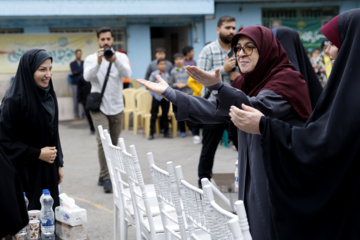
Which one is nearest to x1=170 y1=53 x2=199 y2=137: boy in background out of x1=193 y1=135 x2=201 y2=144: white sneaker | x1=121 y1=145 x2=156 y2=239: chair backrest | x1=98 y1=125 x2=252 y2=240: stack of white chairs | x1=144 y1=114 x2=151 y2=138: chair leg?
x1=144 y1=114 x2=151 y2=138: chair leg

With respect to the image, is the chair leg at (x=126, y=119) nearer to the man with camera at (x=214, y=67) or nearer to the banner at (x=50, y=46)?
the banner at (x=50, y=46)

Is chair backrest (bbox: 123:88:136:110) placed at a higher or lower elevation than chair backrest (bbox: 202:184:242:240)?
lower

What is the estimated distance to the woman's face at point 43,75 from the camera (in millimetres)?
3822

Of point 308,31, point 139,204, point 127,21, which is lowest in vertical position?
point 139,204

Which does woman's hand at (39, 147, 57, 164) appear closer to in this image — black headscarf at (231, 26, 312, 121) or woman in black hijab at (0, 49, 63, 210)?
woman in black hijab at (0, 49, 63, 210)

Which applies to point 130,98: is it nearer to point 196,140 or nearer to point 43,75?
point 196,140

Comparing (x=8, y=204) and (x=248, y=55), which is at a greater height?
(x=248, y=55)

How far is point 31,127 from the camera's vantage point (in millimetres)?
3764

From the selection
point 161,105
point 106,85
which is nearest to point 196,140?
point 161,105

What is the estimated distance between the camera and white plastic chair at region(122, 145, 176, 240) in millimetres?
3430

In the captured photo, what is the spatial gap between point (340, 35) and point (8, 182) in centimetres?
158

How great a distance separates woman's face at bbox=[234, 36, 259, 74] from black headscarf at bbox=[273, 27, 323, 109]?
2.84 ft

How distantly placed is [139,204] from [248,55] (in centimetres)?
143

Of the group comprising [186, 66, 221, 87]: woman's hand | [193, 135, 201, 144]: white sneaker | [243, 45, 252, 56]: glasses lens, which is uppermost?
[243, 45, 252, 56]: glasses lens
